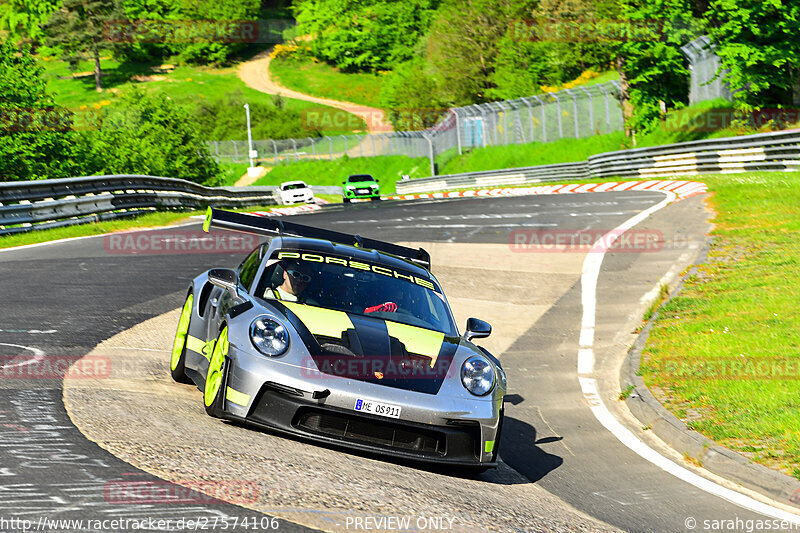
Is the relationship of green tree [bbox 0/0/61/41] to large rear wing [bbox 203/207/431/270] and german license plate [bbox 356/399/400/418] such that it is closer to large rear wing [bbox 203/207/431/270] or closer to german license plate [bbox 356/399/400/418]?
large rear wing [bbox 203/207/431/270]

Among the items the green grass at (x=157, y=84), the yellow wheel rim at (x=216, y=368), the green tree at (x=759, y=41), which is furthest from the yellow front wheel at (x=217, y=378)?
the green grass at (x=157, y=84)

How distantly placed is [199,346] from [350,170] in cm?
7431

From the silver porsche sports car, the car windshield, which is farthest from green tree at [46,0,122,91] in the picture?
the car windshield

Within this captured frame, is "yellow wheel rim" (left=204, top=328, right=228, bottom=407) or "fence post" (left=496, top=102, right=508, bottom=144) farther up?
"fence post" (left=496, top=102, right=508, bottom=144)

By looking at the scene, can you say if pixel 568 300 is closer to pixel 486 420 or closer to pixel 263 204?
pixel 486 420

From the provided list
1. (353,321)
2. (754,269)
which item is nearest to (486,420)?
(353,321)

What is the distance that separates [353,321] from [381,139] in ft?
244

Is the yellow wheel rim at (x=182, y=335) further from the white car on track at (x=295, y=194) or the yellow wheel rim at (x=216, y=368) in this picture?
the white car on track at (x=295, y=194)

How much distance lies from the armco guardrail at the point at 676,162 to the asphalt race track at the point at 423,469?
1060 cm

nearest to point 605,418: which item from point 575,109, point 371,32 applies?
point 575,109

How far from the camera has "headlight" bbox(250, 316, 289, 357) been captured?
6590mm

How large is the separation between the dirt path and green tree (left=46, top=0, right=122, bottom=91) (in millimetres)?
20317

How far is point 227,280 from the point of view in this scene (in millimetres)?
7602

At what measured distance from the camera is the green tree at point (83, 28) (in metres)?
138
